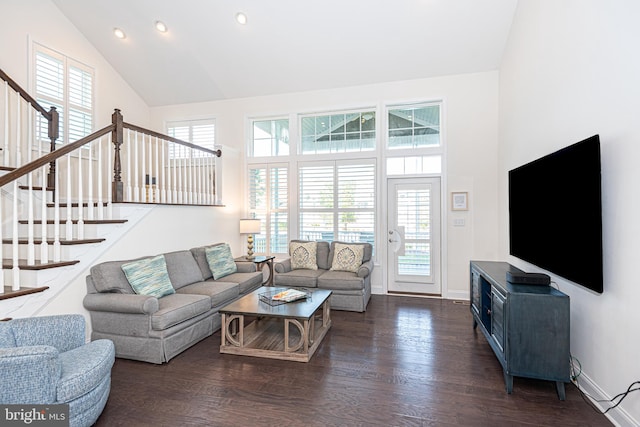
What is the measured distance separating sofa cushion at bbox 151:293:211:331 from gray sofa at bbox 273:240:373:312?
1.42m

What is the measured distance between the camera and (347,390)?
239cm

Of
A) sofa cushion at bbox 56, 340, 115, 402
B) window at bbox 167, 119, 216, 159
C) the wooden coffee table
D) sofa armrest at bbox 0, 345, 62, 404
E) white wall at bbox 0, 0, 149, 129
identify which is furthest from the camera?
window at bbox 167, 119, 216, 159

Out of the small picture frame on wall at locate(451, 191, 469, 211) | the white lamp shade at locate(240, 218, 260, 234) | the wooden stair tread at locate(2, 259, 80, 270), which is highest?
the small picture frame on wall at locate(451, 191, 469, 211)

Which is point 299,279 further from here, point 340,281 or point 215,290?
point 215,290

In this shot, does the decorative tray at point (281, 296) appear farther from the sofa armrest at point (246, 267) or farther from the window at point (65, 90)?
the window at point (65, 90)

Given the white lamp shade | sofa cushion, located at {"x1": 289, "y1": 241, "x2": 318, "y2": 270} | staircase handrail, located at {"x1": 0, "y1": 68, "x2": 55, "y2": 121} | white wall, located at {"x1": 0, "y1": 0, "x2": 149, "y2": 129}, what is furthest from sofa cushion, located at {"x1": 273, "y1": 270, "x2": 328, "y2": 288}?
white wall, located at {"x1": 0, "y1": 0, "x2": 149, "y2": 129}

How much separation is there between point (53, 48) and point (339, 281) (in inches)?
213

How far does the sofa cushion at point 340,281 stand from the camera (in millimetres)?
4234

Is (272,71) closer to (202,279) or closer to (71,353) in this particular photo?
(202,279)

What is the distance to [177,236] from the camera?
13.9ft

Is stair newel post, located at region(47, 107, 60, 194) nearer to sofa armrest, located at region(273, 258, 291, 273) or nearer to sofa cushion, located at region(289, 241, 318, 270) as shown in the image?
sofa armrest, located at region(273, 258, 291, 273)

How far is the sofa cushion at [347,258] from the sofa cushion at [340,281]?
0.19 metres

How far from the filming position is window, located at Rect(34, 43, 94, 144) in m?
4.43

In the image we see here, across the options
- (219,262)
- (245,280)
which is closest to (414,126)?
(245,280)
